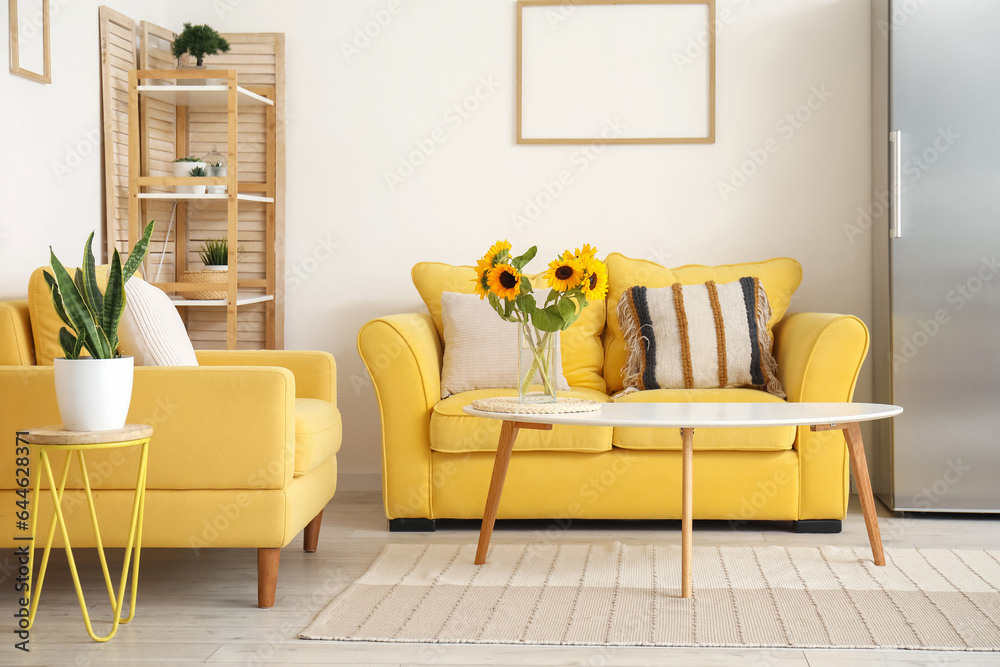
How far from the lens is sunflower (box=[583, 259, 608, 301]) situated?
2.46 m

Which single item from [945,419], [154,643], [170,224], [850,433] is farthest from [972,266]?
[170,224]

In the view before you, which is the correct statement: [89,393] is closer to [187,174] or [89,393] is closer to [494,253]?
[494,253]

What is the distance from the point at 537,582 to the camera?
2.52m


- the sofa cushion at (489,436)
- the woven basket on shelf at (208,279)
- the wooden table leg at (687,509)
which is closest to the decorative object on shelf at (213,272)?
the woven basket on shelf at (208,279)

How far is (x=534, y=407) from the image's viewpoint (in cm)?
244

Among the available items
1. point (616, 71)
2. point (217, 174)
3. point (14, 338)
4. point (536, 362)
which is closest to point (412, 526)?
point (536, 362)

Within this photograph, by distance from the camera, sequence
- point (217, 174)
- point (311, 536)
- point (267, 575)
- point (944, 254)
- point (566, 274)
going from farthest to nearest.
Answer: point (217, 174)
point (944, 254)
point (311, 536)
point (566, 274)
point (267, 575)

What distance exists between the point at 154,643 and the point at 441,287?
184 centimetres

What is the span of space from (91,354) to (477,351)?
151cm

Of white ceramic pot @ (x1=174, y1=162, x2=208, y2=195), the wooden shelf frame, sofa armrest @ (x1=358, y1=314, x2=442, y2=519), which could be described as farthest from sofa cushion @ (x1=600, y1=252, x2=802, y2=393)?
white ceramic pot @ (x1=174, y1=162, x2=208, y2=195)

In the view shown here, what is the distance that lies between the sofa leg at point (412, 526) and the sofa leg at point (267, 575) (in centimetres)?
87

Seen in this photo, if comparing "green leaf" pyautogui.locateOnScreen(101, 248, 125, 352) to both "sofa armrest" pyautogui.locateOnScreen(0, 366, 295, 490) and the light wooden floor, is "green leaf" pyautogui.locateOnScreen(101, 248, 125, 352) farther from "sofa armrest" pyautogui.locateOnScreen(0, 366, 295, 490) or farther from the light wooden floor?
the light wooden floor

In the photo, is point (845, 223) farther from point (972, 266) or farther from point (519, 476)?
point (519, 476)

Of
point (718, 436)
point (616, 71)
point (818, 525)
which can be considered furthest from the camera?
point (616, 71)
